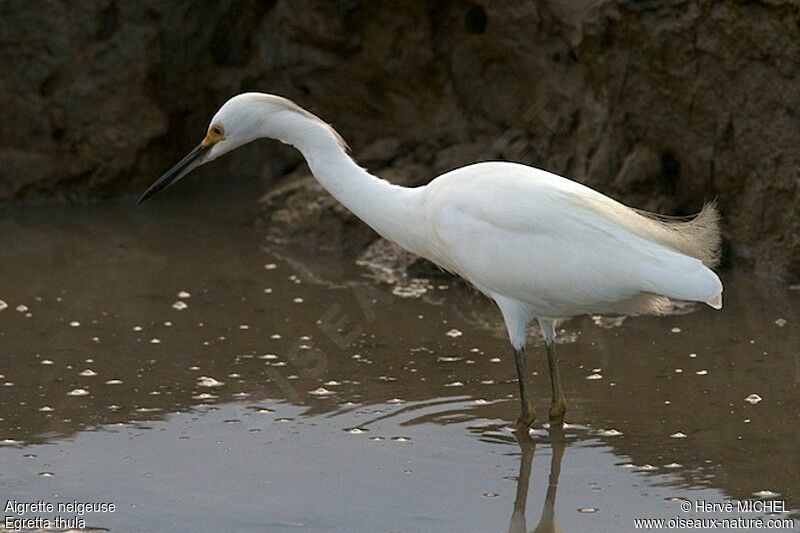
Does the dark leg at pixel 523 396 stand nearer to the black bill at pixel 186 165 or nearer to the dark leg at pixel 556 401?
the dark leg at pixel 556 401

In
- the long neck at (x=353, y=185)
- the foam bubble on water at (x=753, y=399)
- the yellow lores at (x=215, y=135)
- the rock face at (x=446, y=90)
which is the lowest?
the foam bubble on water at (x=753, y=399)

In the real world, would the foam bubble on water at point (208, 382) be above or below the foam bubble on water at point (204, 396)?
above

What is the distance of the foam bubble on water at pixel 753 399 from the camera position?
5.44m

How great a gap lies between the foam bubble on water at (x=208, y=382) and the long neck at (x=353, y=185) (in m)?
0.99

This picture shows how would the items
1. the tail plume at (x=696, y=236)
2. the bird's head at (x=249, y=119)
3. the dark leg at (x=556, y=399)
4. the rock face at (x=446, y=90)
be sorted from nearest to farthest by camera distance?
the tail plume at (x=696, y=236) → the dark leg at (x=556, y=399) → the bird's head at (x=249, y=119) → the rock face at (x=446, y=90)

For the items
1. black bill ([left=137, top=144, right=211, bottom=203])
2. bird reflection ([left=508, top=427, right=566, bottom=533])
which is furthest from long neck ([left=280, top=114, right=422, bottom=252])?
bird reflection ([left=508, top=427, right=566, bottom=533])

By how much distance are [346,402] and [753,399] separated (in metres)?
1.63

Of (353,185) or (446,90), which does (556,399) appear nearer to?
(353,185)

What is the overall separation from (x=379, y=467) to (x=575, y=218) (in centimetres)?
116

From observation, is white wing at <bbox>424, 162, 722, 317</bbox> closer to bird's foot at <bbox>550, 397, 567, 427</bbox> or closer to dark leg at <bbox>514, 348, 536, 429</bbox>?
dark leg at <bbox>514, 348, 536, 429</bbox>

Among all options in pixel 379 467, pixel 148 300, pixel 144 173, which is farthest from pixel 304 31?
pixel 379 467

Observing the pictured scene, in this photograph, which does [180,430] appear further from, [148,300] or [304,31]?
[304,31]

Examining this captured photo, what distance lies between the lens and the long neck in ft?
17.6

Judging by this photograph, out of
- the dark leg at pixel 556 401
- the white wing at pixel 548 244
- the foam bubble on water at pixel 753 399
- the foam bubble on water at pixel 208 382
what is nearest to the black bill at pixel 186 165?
the foam bubble on water at pixel 208 382
